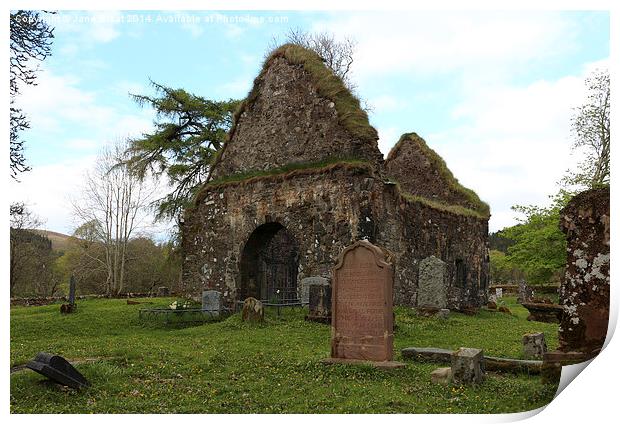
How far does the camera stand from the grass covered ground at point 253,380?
6.57m

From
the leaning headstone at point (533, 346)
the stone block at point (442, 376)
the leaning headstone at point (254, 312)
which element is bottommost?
the stone block at point (442, 376)

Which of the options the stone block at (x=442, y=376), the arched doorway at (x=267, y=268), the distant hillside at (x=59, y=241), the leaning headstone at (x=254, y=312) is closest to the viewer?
the stone block at (x=442, y=376)

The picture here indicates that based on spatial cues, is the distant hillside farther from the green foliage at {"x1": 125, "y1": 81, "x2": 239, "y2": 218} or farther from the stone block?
the stone block

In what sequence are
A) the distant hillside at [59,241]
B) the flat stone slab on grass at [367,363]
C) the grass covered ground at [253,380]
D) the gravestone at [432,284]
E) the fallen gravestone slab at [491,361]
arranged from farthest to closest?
the distant hillside at [59,241] < the gravestone at [432,284] < the fallen gravestone slab at [491,361] < the flat stone slab on grass at [367,363] < the grass covered ground at [253,380]

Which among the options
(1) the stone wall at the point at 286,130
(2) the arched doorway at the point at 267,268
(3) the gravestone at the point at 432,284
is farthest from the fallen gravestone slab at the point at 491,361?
(2) the arched doorway at the point at 267,268

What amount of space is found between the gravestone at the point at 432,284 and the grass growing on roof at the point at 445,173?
7.61 metres

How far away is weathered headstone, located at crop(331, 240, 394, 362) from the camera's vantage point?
8.52 meters

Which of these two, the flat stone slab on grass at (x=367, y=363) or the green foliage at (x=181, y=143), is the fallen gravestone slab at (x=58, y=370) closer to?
the flat stone slab on grass at (x=367, y=363)

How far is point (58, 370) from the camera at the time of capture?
708 cm

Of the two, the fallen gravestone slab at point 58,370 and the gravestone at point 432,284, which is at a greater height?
the gravestone at point 432,284

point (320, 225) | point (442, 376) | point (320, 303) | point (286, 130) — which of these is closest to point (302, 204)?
point (320, 225)

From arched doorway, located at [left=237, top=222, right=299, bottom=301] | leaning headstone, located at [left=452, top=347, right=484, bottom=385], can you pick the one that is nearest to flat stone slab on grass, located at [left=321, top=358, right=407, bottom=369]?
leaning headstone, located at [left=452, top=347, right=484, bottom=385]

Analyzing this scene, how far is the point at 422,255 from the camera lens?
18797mm

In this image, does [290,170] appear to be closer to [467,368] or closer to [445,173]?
[445,173]
